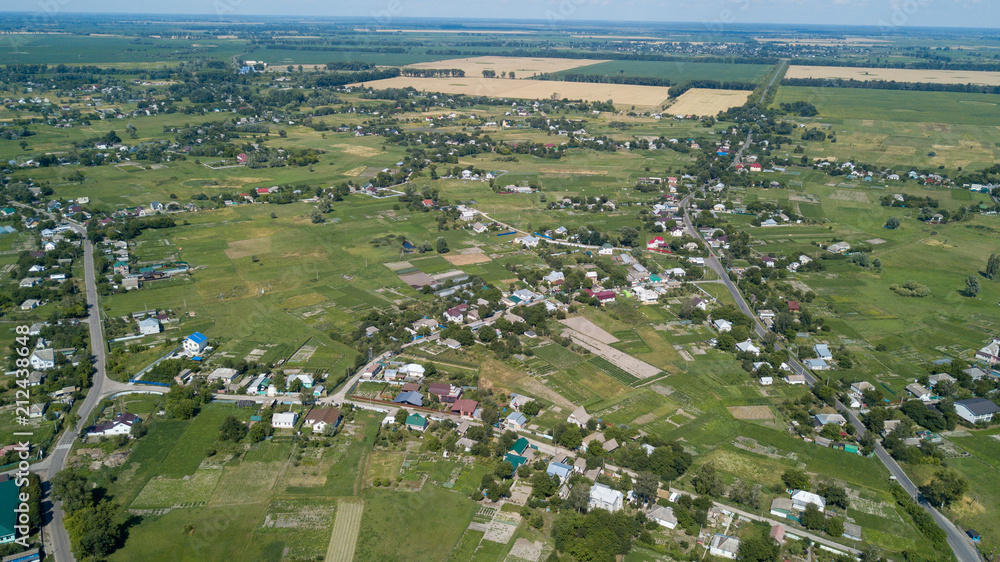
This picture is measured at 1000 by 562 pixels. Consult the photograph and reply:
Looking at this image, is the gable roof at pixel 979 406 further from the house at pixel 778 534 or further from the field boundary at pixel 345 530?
the field boundary at pixel 345 530

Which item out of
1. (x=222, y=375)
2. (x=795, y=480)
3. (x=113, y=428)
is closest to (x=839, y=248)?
(x=795, y=480)

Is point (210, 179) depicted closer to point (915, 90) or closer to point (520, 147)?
point (520, 147)

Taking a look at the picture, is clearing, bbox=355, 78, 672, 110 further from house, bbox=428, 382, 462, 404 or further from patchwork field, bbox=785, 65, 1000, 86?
house, bbox=428, 382, 462, 404

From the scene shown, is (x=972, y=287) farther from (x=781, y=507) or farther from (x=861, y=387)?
(x=781, y=507)

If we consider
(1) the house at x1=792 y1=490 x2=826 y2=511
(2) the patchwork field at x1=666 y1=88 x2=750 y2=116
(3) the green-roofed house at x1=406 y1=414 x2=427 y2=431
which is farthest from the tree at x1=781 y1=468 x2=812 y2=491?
(2) the patchwork field at x1=666 y1=88 x2=750 y2=116

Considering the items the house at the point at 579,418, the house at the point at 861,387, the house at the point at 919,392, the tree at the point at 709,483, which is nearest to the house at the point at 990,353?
the house at the point at 919,392

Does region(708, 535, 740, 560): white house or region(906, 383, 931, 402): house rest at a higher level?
region(906, 383, 931, 402): house

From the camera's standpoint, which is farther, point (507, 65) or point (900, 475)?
point (507, 65)
